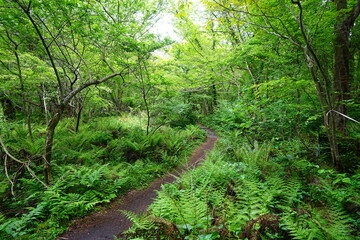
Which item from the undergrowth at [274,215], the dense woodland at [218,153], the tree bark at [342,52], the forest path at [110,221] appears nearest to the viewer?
the undergrowth at [274,215]

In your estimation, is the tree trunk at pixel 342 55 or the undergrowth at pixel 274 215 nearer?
the undergrowth at pixel 274 215

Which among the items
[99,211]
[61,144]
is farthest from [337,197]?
[61,144]

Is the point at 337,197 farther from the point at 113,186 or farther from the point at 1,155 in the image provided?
the point at 1,155

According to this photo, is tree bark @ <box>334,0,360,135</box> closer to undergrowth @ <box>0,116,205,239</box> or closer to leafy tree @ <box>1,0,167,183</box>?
undergrowth @ <box>0,116,205,239</box>

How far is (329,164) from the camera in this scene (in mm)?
3303

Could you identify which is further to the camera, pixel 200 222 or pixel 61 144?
pixel 61 144

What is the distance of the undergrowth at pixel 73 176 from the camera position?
3100 mm

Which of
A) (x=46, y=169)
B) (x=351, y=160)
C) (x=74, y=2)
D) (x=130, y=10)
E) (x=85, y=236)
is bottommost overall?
(x=85, y=236)

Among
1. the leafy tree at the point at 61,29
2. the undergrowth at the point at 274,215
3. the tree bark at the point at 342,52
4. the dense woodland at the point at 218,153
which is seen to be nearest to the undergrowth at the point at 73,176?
the dense woodland at the point at 218,153

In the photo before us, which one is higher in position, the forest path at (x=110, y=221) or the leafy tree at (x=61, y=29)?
the leafy tree at (x=61, y=29)

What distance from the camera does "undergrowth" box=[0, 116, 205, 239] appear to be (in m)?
3.10

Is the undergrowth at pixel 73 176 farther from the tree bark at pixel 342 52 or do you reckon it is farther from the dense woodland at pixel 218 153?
the tree bark at pixel 342 52

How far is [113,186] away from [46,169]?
63.0 inches

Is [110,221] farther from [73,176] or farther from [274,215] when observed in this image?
[274,215]
